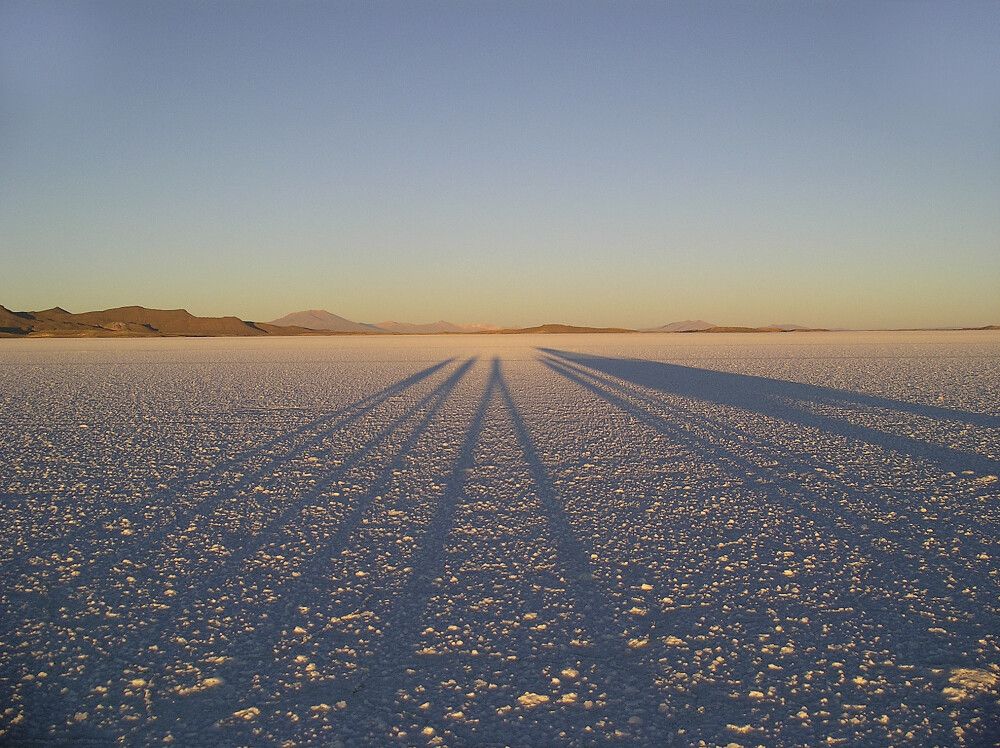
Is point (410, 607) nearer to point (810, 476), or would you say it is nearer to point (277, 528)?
point (277, 528)

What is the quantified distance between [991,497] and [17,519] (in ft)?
20.2

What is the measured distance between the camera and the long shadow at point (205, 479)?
3279 mm

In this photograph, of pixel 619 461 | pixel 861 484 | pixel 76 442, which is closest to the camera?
pixel 861 484

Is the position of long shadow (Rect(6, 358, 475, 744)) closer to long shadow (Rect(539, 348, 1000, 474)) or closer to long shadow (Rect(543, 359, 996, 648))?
long shadow (Rect(543, 359, 996, 648))

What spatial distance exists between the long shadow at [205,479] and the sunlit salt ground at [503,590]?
3 centimetres

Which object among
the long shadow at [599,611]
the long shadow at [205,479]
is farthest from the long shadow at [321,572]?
the long shadow at [205,479]

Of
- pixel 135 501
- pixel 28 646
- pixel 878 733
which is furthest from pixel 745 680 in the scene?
pixel 135 501

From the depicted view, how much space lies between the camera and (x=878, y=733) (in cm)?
175

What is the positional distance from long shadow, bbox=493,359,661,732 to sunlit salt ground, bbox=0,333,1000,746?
0.01 meters

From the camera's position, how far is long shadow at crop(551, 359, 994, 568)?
3.29 metres

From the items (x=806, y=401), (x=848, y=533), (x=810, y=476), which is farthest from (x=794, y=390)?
(x=848, y=533)

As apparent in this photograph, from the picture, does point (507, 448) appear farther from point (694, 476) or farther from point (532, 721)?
point (532, 721)

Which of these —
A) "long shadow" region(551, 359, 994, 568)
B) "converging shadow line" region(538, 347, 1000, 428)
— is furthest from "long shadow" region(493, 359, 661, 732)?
"converging shadow line" region(538, 347, 1000, 428)

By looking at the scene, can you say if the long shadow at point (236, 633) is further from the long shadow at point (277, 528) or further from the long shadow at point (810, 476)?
the long shadow at point (810, 476)
